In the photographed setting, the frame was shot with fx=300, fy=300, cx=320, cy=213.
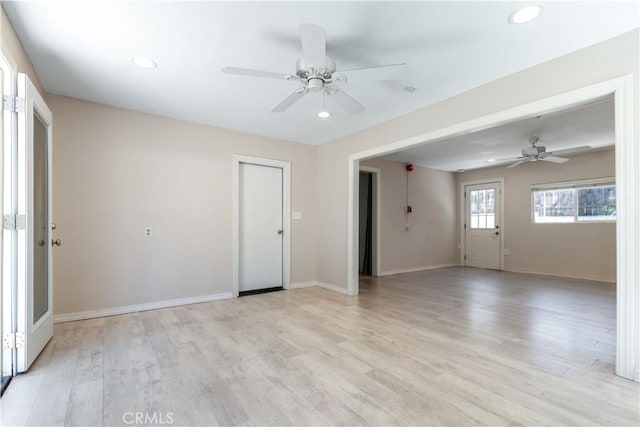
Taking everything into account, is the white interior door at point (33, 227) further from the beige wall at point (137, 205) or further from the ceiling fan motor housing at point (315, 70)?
the ceiling fan motor housing at point (315, 70)

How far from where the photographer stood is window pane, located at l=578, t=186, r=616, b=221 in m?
5.78

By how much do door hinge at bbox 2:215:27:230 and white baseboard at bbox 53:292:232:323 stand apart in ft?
5.36

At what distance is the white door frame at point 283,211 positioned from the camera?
4.47 meters

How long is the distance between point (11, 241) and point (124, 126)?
2.01m

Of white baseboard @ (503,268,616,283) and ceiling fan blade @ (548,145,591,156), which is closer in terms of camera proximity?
ceiling fan blade @ (548,145,591,156)

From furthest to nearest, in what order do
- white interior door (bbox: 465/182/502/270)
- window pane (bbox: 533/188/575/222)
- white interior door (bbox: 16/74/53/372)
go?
1. white interior door (bbox: 465/182/502/270)
2. window pane (bbox: 533/188/575/222)
3. white interior door (bbox: 16/74/53/372)

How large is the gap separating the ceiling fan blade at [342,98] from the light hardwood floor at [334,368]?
2.17 metres

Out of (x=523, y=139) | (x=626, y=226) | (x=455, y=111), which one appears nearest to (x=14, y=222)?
(x=455, y=111)

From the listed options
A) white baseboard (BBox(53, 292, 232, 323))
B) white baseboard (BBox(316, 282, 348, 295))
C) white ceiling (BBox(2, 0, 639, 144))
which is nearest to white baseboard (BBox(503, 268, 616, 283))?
white baseboard (BBox(316, 282, 348, 295))

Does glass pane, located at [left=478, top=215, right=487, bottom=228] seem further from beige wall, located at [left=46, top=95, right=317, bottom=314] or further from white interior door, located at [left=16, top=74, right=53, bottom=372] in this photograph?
white interior door, located at [left=16, top=74, right=53, bottom=372]

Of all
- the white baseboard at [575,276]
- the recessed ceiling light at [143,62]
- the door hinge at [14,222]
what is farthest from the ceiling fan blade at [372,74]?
the white baseboard at [575,276]

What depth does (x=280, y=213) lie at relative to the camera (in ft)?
16.5

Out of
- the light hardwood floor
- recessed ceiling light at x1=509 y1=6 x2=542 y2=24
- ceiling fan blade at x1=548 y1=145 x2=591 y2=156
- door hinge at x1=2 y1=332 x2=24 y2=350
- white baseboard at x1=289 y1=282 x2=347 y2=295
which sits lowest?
white baseboard at x1=289 y1=282 x2=347 y2=295

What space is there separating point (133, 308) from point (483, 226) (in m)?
7.63
